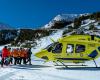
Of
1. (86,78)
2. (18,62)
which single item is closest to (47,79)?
(86,78)

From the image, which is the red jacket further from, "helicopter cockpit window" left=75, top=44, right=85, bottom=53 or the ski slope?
"helicopter cockpit window" left=75, top=44, right=85, bottom=53

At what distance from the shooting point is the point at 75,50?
20.7m

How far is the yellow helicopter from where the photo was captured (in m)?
20.4

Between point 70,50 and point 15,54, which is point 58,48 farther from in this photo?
point 15,54

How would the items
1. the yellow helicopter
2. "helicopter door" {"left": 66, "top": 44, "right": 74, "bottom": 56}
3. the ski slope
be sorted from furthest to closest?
"helicopter door" {"left": 66, "top": 44, "right": 74, "bottom": 56}, the yellow helicopter, the ski slope

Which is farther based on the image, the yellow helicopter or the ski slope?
the yellow helicopter

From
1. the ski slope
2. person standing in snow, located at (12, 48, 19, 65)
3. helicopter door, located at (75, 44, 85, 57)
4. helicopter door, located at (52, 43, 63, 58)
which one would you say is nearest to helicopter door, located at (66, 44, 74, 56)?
helicopter door, located at (75, 44, 85, 57)

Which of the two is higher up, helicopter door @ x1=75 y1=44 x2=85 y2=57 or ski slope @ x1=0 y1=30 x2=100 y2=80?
helicopter door @ x1=75 y1=44 x2=85 y2=57

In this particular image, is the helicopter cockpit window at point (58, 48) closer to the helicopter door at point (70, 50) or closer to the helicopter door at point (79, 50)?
the helicopter door at point (70, 50)

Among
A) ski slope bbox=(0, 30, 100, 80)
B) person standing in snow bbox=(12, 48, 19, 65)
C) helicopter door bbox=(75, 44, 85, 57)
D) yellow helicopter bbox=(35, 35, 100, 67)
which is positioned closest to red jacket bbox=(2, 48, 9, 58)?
person standing in snow bbox=(12, 48, 19, 65)

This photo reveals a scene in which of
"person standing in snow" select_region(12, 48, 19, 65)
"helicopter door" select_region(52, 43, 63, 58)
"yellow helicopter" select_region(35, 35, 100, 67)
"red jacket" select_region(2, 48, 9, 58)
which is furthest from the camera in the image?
"person standing in snow" select_region(12, 48, 19, 65)

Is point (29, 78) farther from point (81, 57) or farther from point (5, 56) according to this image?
point (5, 56)

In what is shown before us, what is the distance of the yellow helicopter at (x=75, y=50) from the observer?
20.4m

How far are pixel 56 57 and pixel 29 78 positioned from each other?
5.89 meters
